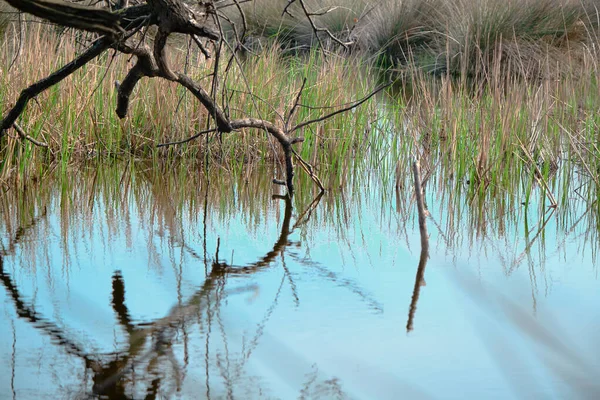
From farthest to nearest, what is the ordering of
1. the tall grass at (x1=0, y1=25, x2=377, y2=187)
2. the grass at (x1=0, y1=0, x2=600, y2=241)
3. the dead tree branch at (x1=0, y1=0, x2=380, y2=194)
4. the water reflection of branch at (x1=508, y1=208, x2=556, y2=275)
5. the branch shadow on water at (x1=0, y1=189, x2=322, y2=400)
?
the tall grass at (x1=0, y1=25, x2=377, y2=187) → the grass at (x1=0, y1=0, x2=600, y2=241) → the water reflection of branch at (x1=508, y1=208, x2=556, y2=275) → the branch shadow on water at (x1=0, y1=189, x2=322, y2=400) → the dead tree branch at (x1=0, y1=0, x2=380, y2=194)

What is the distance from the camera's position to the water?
183cm

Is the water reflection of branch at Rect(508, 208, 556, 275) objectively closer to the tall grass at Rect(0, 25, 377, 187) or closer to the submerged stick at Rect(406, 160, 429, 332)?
the submerged stick at Rect(406, 160, 429, 332)

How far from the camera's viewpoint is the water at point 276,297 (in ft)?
6.01

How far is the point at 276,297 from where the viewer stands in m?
2.44

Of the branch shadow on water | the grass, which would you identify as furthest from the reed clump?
the branch shadow on water

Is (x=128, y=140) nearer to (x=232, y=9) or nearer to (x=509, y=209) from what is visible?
(x=509, y=209)

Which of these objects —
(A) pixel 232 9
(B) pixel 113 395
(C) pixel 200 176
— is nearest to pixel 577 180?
(C) pixel 200 176

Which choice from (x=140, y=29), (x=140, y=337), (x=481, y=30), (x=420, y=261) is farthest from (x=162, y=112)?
(x=481, y=30)

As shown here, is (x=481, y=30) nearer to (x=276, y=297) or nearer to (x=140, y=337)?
(x=276, y=297)

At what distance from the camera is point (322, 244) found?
309 cm

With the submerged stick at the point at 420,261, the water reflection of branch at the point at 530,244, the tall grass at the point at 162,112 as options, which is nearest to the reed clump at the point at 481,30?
the tall grass at the point at 162,112

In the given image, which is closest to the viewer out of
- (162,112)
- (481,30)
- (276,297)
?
(276,297)

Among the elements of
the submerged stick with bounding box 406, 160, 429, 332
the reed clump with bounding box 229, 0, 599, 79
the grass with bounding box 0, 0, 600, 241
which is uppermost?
the reed clump with bounding box 229, 0, 599, 79

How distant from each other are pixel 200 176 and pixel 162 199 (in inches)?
29.0
